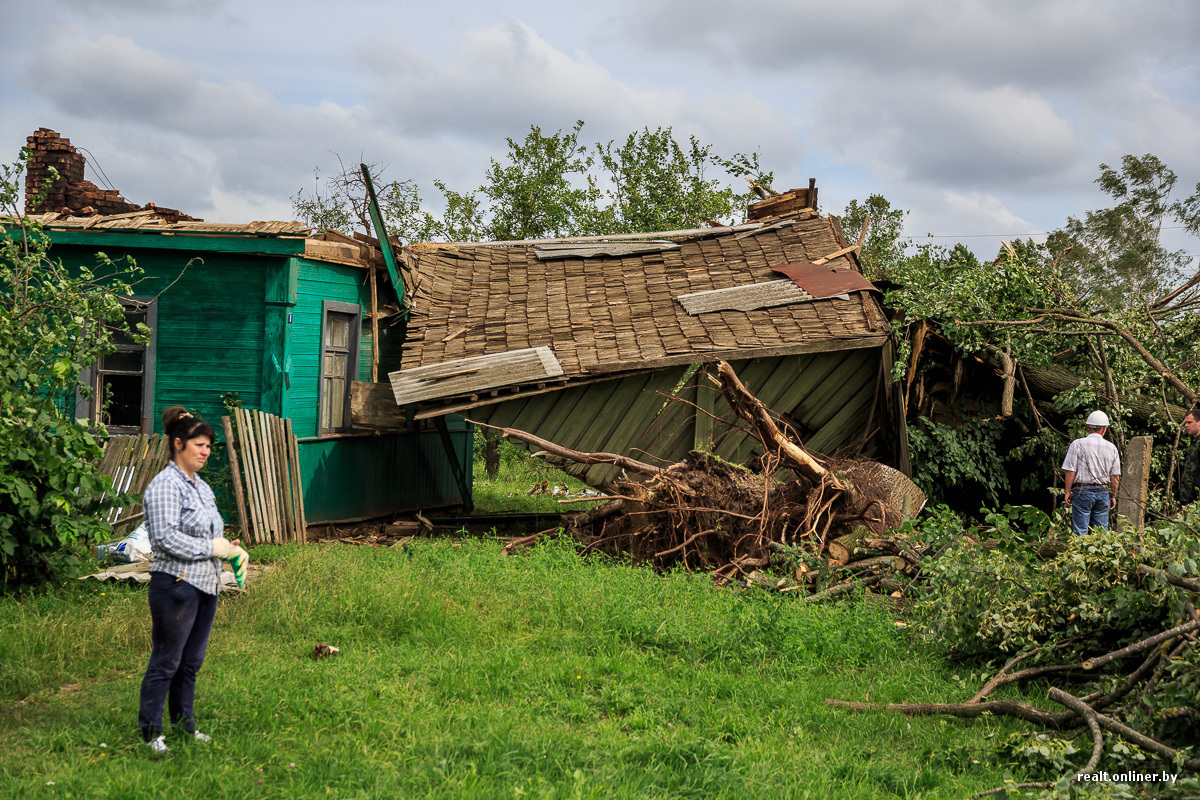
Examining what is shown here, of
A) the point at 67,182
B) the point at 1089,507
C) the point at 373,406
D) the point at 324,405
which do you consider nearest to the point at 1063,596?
the point at 1089,507

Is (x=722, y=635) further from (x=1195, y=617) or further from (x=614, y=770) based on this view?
(x=1195, y=617)

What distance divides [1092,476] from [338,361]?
9022mm

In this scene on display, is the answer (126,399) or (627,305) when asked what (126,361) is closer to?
(126,399)

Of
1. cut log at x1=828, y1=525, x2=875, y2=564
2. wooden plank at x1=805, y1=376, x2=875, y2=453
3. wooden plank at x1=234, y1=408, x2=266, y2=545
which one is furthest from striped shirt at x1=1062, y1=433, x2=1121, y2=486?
wooden plank at x1=234, y1=408, x2=266, y2=545

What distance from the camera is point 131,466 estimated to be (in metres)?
8.79

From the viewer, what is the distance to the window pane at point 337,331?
35.7 ft

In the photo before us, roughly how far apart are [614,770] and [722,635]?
2.17m

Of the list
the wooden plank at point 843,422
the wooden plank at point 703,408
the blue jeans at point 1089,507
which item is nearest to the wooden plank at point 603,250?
the wooden plank at point 703,408

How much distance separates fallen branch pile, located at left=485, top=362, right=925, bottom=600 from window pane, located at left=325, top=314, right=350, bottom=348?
4.04m

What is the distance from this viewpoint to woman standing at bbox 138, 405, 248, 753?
13.1 feet

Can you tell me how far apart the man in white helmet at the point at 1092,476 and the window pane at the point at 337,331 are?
8.77m

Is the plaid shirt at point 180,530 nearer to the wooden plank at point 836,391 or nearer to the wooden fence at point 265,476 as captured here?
the wooden fence at point 265,476

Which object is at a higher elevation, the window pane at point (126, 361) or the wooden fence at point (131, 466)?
the window pane at point (126, 361)

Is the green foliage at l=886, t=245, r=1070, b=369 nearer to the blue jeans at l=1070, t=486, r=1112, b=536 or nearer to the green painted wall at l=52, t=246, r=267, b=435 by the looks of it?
the blue jeans at l=1070, t=486, r=1112, b=536
